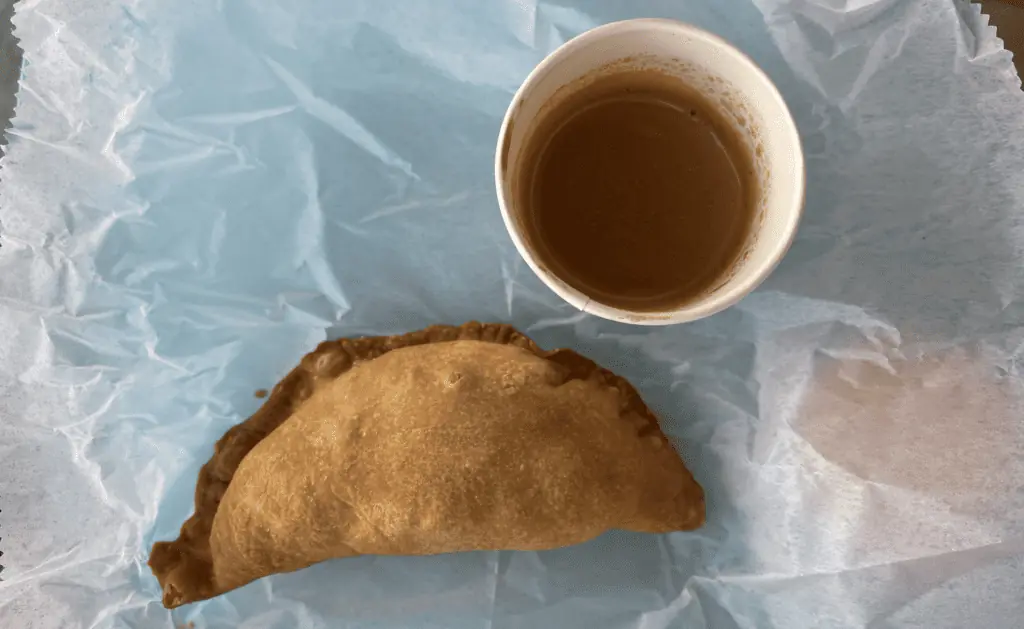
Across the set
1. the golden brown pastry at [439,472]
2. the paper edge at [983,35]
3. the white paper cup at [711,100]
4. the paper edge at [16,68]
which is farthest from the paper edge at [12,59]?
the paper edge at [983,35]

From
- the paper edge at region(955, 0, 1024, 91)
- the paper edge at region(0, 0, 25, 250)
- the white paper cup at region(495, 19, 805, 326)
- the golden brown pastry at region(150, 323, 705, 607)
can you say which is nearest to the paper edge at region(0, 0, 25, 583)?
the paper edge at region(0, 0, 25, 250)

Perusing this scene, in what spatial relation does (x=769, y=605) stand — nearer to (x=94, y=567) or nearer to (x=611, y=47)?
(x=611, y=47)

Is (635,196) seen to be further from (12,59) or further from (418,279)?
(12,59)

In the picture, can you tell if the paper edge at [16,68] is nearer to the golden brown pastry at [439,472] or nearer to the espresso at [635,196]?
the golden brown pastry at [439,472]

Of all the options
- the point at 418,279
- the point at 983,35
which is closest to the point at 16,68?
the point at 418,279

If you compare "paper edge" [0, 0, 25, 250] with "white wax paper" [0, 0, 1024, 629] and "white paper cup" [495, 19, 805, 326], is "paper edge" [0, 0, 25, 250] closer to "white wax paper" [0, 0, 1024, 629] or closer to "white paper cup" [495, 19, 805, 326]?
"white wax paper" [0, 0, 1024, 629]
